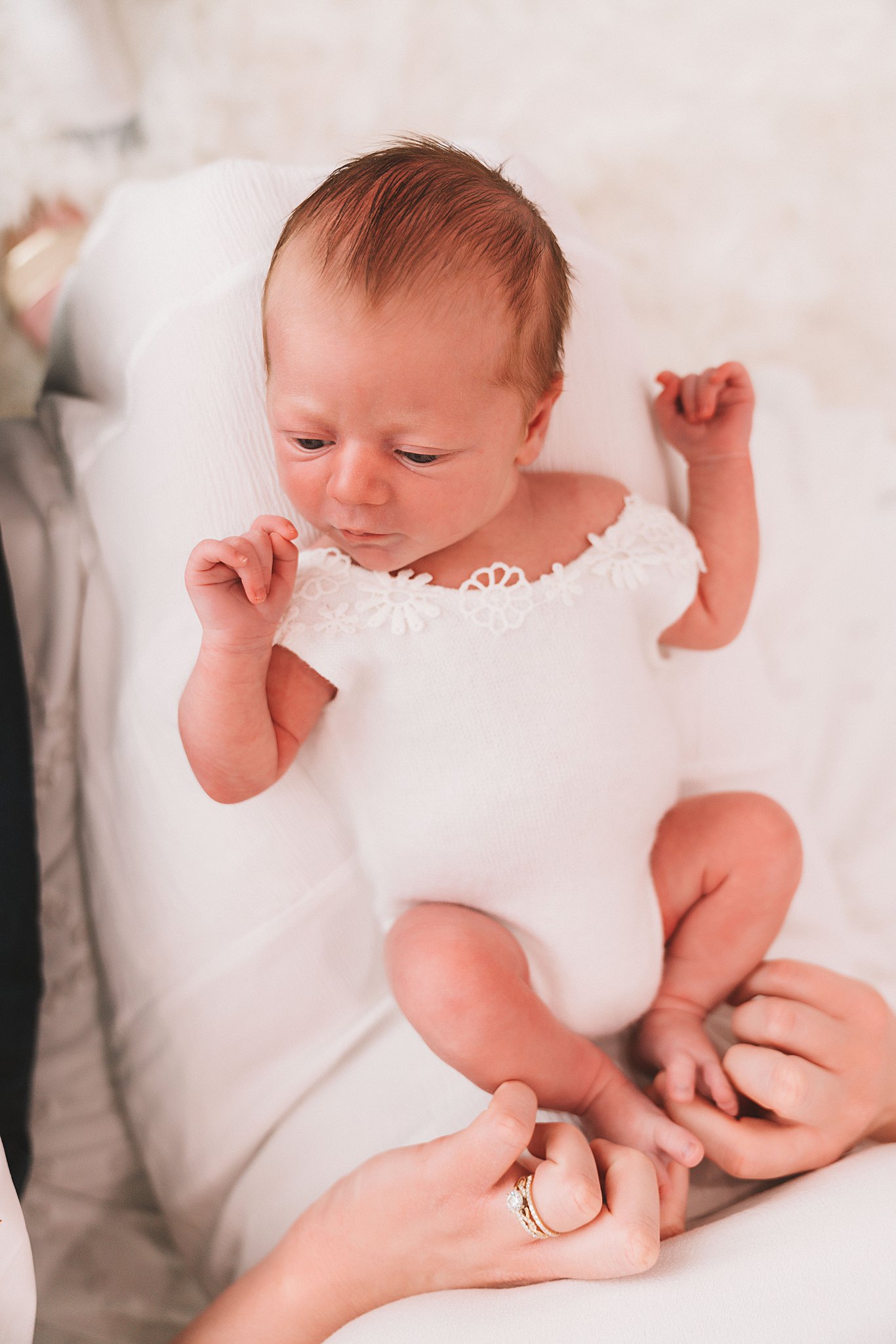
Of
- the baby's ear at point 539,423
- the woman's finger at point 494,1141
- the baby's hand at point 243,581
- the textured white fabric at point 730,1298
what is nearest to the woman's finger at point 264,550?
the baby's hand at point 243,581

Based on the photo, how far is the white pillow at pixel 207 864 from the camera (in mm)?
1013

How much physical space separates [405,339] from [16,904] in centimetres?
59

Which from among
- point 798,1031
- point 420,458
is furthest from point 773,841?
point 420,458

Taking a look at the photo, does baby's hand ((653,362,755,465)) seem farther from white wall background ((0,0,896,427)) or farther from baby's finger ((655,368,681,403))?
white wall background ((0,0,896,427))

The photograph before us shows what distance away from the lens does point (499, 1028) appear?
0.89m

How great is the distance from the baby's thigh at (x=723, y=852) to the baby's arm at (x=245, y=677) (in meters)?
0.39

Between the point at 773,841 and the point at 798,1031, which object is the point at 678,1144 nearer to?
the point at 798,1031

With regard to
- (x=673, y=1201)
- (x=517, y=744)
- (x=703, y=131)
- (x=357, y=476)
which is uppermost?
(x=703, y=131)

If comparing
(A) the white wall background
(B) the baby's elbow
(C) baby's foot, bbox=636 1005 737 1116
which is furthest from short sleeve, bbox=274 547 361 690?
(A) the white wall background

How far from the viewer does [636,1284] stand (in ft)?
2.59

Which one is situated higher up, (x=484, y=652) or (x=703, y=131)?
(x=703, y=131)

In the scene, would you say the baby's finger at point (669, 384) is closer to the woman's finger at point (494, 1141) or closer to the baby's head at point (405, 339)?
the baby's head at point (405, 339)

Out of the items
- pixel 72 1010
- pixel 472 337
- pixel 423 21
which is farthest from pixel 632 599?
pixel 423 21

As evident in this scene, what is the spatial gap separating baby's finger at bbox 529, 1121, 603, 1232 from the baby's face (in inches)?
20.3
